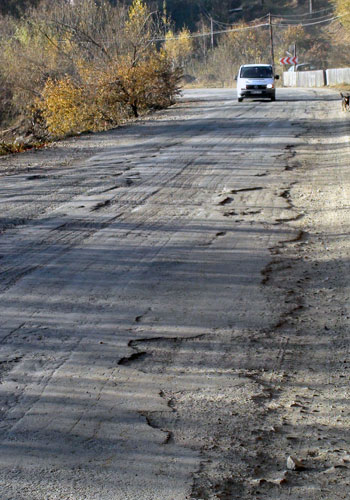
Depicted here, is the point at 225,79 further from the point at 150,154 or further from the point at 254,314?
the point at 254,314

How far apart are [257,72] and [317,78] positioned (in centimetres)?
2451

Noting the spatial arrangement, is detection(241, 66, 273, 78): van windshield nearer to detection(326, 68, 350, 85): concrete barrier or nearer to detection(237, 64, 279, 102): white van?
detection(237, 64, 279, 102): white van

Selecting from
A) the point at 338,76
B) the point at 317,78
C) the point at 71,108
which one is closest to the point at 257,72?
the point at 71,108

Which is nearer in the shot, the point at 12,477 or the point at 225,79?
the point at 12,477

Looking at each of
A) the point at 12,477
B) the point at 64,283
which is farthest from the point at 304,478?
the point at 64,283

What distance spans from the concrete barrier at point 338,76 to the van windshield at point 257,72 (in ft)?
61.6

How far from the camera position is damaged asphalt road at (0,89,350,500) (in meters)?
3.58

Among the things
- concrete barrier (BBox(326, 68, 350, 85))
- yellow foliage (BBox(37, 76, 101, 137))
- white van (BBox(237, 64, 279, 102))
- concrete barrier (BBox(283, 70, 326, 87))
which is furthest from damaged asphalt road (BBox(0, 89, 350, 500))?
concrete barrier (BBox(283, 70, 326, 87))

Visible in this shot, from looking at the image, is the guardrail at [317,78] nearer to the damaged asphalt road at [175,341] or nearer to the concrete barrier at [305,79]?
the concrete barrier at [305,79]

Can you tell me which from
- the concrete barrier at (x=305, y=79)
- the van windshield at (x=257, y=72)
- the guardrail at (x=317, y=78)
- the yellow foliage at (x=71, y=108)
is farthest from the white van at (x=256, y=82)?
the concrete barrier at (x=305, y=79)

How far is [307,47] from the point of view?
92.9m

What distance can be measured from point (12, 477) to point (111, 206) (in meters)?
7.06

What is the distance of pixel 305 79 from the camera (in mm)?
59438

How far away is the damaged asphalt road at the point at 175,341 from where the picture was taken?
11.8 ft
